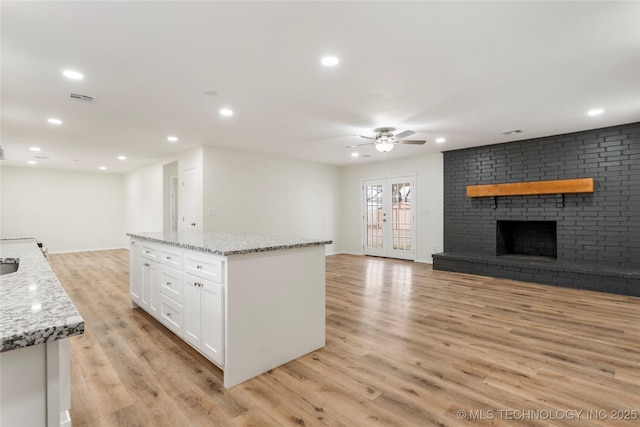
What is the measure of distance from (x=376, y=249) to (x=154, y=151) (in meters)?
5.58

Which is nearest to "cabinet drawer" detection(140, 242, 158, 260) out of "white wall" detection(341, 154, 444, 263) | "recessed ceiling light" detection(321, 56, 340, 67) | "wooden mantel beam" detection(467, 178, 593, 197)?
"recessed ceiling light" detection(321, 56, 340, 67)

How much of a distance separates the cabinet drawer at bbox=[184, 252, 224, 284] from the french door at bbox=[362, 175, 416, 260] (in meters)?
5.72

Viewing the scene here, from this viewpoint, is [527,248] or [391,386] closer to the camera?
[391,386]

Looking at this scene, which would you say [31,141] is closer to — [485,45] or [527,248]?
[485,45]

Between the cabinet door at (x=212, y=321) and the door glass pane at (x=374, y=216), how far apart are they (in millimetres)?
6121

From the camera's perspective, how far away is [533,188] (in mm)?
5375

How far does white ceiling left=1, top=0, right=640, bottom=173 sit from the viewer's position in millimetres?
2057

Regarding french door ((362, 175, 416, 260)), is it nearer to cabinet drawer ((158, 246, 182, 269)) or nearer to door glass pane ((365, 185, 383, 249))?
door glass pane ((365, 185, 383, 249))

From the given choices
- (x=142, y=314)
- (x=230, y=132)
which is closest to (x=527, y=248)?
(x=230, y=132)

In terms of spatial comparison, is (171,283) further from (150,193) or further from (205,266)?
(150,193)

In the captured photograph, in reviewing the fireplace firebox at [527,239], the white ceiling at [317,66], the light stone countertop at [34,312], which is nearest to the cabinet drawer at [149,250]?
the white ceiling at [317,66]

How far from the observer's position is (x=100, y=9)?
1986 mm

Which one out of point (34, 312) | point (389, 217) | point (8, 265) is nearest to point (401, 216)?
point (389, 217)

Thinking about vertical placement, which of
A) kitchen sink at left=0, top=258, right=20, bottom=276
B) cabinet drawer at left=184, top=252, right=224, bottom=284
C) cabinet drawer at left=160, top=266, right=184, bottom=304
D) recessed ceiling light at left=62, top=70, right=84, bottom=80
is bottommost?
cabinet drawer at left=160, top=266, right=184, bottom=304
